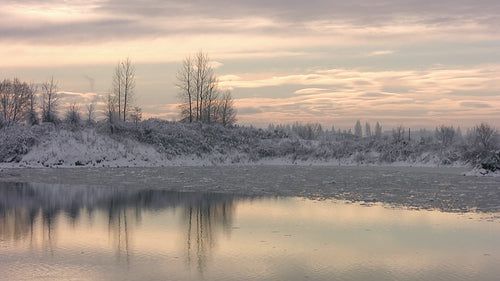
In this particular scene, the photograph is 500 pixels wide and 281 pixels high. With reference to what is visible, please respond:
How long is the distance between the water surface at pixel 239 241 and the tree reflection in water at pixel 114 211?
0.04 meters

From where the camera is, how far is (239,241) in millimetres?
10781

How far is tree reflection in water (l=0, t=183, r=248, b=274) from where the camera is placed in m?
10.7

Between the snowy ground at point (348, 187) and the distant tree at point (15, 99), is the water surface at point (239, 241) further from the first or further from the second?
the distant tree at point (15, 99)

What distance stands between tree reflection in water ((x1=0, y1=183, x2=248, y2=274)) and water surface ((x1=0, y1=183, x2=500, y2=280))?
39 mm

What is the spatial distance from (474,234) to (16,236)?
36.9ft

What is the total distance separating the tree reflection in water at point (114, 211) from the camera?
10.7 meters

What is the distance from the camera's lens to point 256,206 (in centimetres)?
1641

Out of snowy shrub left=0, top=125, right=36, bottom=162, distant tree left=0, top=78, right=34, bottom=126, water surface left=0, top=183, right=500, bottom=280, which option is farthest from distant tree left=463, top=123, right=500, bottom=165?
distant tree left=0, top=78, right=34, bottom=126

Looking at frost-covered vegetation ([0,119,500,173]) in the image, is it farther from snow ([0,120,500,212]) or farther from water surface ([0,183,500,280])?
water surface ([0,183,500,280])

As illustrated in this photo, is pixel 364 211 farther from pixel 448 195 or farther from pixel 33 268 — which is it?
pixel 33 268

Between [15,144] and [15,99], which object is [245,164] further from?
[15,99]

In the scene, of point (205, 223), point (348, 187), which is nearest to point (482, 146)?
point (348, 187)

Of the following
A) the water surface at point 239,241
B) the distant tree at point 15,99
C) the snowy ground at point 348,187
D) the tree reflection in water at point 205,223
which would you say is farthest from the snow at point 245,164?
the distant tree at point 15,99

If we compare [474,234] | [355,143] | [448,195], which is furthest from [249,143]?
[474,234]
